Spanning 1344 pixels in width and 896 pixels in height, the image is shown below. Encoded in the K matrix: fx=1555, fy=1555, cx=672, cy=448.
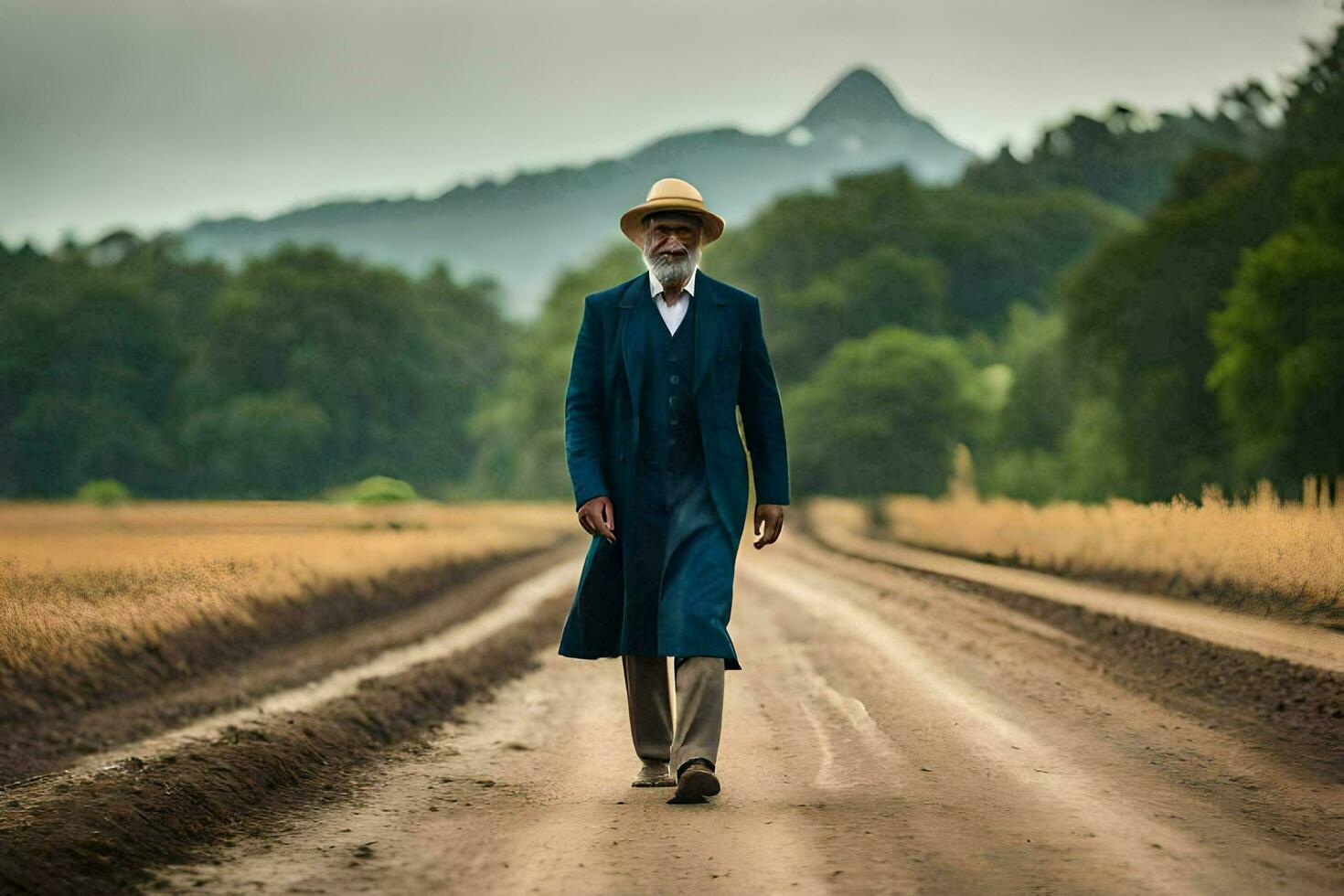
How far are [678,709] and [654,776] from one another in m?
0.65

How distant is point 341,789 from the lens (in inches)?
294

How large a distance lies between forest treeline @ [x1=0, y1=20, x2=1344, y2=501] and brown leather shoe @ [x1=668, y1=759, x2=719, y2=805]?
888 inches

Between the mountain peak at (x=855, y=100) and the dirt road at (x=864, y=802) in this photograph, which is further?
the mountain peak at (x=855, y=100)

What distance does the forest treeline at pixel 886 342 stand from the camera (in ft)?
116

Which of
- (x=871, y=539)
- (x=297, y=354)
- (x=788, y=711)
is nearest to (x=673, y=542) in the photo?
(x=788, y=711)

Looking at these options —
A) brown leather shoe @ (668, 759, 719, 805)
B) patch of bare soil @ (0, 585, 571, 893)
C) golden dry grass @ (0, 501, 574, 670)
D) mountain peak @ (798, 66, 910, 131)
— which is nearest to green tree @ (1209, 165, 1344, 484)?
golden dry grass @ (0, 501, 574, 670)

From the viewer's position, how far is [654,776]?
7016 mm

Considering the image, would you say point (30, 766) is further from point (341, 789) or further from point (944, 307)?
point (944, 307)

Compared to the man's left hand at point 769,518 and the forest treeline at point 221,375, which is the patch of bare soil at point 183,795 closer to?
the man's left hand at point 769,518

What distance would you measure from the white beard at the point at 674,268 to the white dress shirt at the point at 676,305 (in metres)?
0.03

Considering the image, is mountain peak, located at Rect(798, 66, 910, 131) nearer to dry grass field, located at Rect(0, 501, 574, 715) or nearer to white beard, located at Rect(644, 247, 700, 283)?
dry grass field, located at Rect(0, 501, 574, 715)

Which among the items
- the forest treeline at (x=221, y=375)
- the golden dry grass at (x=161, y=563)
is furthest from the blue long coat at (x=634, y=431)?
the forest treeline at (x=221, y=375)

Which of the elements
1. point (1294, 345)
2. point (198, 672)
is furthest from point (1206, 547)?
point (1294, 345)

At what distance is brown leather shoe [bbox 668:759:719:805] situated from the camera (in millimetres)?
6355
